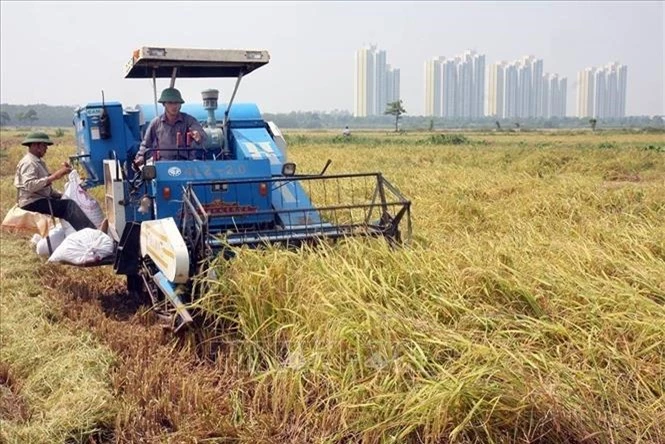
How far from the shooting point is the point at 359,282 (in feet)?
12.9

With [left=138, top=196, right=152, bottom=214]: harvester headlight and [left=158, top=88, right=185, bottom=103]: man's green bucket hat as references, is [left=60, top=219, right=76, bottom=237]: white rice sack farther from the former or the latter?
[left=158, top=88, right=185, bottom=103]: man's green bucket hat

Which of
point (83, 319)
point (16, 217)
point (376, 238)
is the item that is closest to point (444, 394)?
point (376, 238)

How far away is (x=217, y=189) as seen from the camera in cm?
544

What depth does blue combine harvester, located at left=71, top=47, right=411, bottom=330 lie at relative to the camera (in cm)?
463

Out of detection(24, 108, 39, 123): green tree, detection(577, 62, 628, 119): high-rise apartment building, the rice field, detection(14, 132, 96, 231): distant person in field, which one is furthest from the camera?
detection(577, 62, 628, 119): high-rise apartment building

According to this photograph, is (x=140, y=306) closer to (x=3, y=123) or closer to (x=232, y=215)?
(x=232, y=215)

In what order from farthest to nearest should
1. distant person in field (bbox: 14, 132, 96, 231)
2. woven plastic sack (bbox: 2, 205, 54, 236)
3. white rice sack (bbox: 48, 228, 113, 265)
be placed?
1. woven plastic sack (bbox: 2, 205, 54, 236)
2. distant person in field (bbox: 14, 132, 96, 231)
3. white rice sack (bbox: 48, 228, 113, 265)

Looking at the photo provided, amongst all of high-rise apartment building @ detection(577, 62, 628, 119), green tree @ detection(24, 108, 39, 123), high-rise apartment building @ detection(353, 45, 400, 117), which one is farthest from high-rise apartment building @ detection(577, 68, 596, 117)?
green tree @ detection(24, 108, 39, 123)

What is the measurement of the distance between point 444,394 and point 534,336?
714mm

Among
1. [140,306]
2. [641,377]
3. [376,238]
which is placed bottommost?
[140,306]

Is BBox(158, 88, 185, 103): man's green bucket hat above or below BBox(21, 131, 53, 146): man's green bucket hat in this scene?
above

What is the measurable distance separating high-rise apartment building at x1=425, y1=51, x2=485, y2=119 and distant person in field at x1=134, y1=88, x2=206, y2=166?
170210 mm

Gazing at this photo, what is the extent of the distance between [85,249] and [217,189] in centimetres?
123

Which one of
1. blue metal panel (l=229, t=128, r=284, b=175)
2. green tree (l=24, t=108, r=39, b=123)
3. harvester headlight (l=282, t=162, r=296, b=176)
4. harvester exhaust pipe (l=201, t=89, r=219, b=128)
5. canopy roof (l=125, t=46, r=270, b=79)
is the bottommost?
harvester headlight (l=282, t=162, r=296, b=176)
